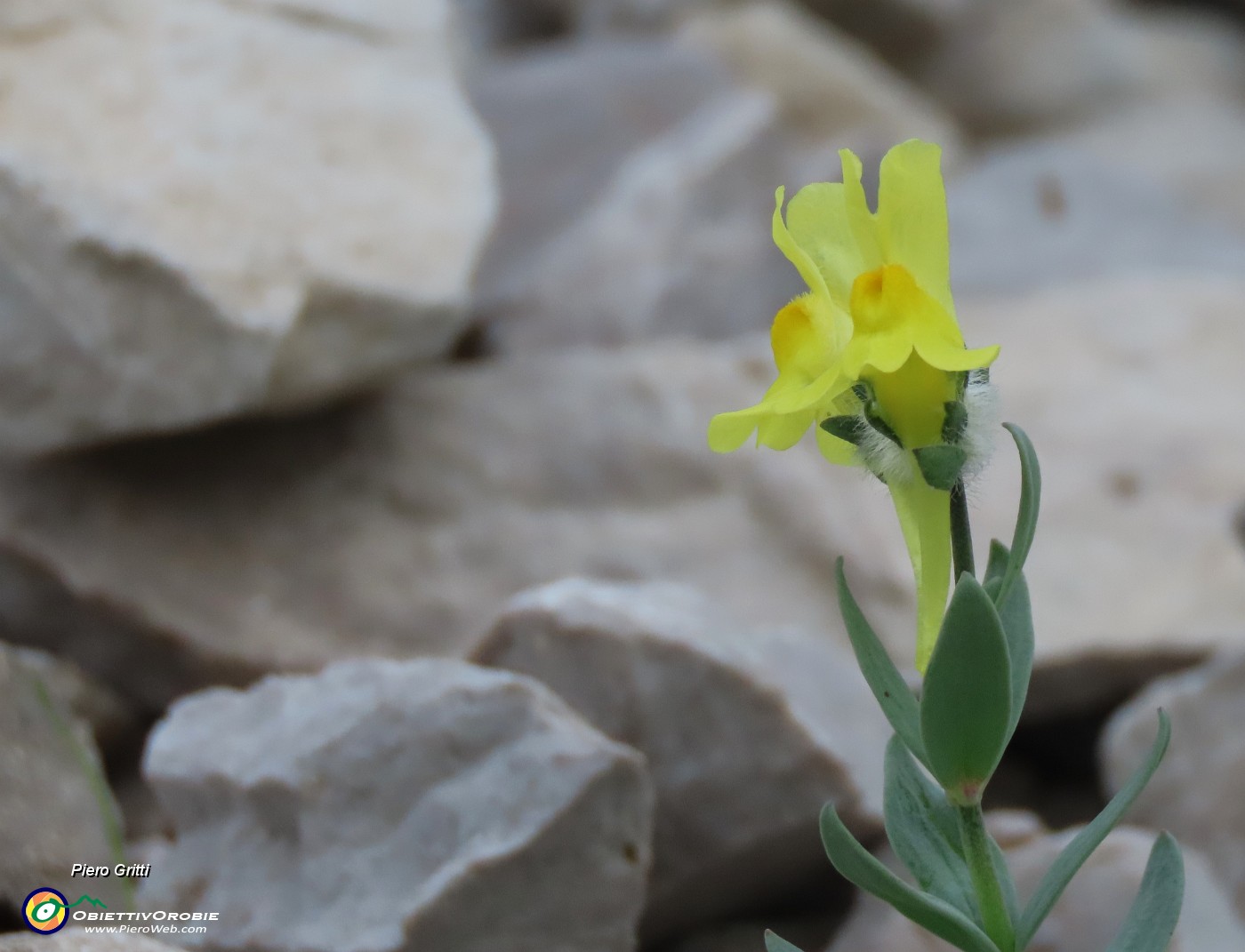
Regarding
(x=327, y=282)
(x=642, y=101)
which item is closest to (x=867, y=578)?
(x=327, y=282)

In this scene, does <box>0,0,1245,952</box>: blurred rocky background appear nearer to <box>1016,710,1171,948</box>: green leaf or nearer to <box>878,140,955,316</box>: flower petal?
<box>1016,710,1171,948</box>: green leaf

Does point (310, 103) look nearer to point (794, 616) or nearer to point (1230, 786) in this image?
point (794, 616)

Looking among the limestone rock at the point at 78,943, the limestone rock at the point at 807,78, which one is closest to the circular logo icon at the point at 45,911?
the limestone rock at the point at 78,943

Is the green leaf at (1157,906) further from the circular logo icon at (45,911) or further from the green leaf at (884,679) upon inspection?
the circular logo icon at (45,911)

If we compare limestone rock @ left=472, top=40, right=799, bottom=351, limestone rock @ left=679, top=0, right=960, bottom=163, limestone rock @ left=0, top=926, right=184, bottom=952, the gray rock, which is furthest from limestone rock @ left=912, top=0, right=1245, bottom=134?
limestone rock @ left=0, top=926, right=184, bottom=952

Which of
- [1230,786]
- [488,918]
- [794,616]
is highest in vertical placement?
[488,918]

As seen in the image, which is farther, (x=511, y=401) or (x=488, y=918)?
(x=511, y=401)
